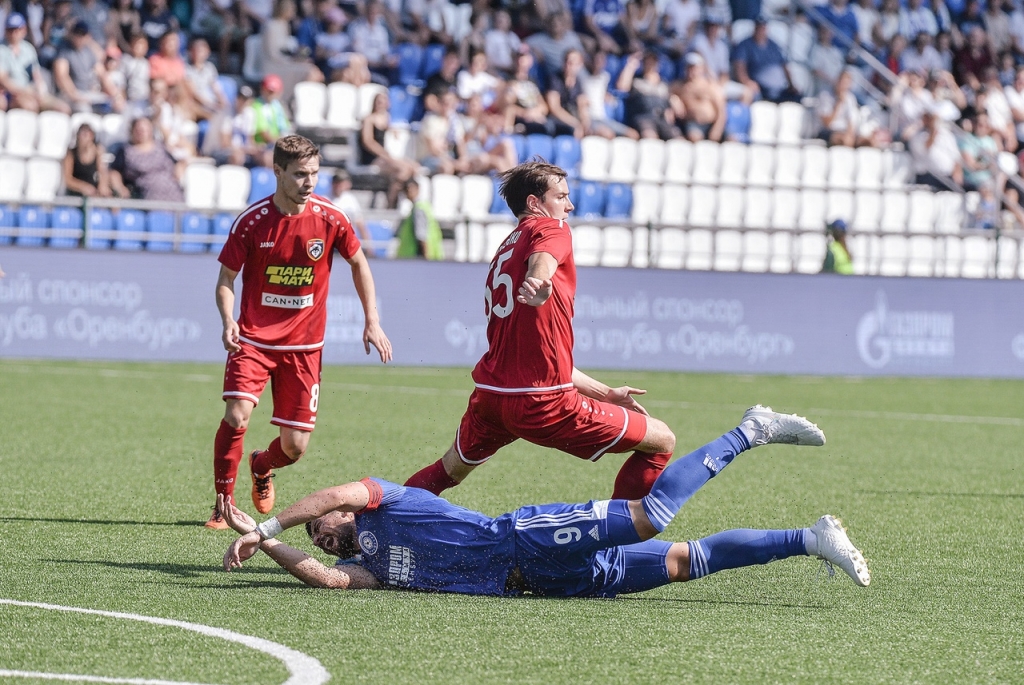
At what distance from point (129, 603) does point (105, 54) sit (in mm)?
16309

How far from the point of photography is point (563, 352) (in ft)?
19.8

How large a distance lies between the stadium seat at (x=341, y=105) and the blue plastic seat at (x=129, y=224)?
154 inches

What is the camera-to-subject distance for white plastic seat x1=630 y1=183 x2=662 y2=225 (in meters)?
22.5

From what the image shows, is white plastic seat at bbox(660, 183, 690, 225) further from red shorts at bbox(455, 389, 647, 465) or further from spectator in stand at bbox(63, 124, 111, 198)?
red shorts at bbox(455, 389, 647, 465)

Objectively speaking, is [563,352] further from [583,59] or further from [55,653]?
[583,59]

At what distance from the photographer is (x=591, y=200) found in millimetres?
22047

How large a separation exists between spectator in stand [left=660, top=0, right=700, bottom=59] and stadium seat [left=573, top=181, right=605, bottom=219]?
4032mm

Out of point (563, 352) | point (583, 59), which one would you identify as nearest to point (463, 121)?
point (583, 59)

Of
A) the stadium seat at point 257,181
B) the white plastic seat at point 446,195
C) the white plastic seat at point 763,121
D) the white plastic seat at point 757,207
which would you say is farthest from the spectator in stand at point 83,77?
the white plastic seat at point 763,121

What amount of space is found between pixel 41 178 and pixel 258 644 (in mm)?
15462

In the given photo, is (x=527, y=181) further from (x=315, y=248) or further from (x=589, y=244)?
(x=589, y=244)

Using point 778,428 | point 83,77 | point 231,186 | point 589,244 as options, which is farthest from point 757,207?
point 778,428

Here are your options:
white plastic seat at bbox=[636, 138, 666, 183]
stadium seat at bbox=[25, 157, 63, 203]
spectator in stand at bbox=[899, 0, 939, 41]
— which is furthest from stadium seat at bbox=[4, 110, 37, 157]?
spectator in stand at bbox=[899, 0, 939, 41]

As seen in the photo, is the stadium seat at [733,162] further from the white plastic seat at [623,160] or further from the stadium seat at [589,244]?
the stadium seat at [589,244]
